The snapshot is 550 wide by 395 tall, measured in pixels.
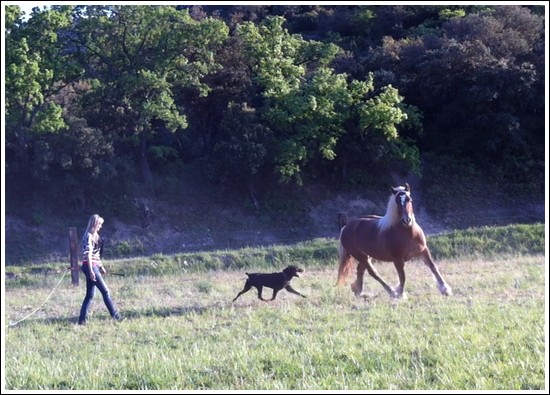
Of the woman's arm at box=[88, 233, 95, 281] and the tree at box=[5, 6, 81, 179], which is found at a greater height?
the tree at box=[5, 6, 81, 179]

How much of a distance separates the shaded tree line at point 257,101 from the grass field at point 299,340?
59.0ft

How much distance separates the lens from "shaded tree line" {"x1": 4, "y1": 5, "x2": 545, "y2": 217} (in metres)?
31.4

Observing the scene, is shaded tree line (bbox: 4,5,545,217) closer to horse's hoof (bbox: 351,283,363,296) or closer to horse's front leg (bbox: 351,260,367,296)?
horse's front leg (bbox: 351,260,367,296)

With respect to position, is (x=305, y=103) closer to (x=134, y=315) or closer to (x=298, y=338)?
(x=134, y=315)

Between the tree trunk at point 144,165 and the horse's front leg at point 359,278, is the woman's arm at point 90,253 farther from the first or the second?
the tree trunk at point 144,165

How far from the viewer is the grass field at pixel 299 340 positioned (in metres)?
7.08

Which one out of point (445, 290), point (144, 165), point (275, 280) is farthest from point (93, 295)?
point (144, 165)

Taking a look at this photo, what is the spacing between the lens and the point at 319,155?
34.7 metres

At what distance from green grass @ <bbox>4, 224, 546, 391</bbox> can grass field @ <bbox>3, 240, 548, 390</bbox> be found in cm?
2

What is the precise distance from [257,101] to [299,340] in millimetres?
27107

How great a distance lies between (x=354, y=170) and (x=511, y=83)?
7881 millimetres

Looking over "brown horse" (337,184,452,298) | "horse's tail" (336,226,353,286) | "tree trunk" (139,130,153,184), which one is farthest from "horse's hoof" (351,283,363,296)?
"tree trunk" (139,130,153,184)

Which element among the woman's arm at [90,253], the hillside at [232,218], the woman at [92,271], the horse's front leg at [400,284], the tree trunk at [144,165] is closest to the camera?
the woman at [92,271]

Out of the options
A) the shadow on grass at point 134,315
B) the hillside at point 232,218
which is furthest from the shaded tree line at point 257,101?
the shadow on grass at point 134,315
